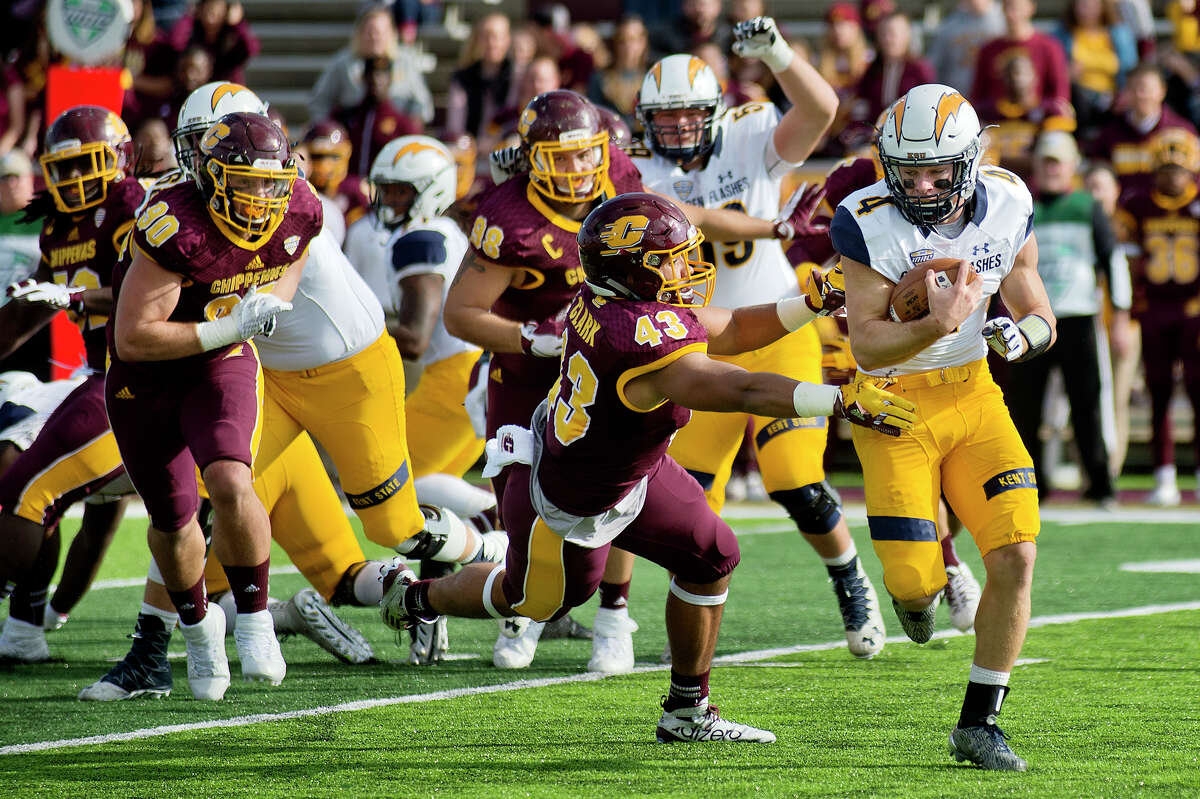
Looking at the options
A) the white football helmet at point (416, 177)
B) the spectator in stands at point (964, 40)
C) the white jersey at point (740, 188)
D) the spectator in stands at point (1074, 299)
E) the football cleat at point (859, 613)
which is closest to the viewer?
the football cleat at point (859, 613)

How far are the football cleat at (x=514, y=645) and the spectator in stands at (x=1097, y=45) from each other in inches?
322

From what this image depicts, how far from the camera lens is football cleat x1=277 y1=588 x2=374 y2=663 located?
5340mm

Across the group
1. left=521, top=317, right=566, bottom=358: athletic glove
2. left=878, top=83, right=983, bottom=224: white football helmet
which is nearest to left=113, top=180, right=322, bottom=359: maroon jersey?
left=521, top=317, right=566, bottom=358: athletic glove

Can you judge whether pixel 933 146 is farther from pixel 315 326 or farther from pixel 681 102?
pixel 315 326

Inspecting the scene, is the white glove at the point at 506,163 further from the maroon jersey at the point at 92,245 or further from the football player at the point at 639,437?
the football player at the point at 639,437

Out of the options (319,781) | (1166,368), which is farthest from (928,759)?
(1166,368)

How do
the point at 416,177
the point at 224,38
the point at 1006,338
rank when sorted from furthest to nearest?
the point at 224,38
the point at 416,177
the point at 1006,338

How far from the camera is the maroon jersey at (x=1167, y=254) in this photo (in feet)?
32.8

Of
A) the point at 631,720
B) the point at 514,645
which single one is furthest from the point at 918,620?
the point at 514,645

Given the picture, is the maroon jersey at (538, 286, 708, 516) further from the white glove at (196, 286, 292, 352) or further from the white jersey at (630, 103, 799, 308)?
the white jersey at (630, 103, 799, 308)

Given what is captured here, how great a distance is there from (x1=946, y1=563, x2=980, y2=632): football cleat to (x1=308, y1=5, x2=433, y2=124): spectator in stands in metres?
6.98

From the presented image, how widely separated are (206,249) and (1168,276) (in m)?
7.07

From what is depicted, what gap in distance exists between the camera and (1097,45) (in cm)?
1227

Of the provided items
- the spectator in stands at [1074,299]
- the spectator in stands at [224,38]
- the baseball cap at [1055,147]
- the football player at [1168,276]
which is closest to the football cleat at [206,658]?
the spectator in stands at [1074,299]
